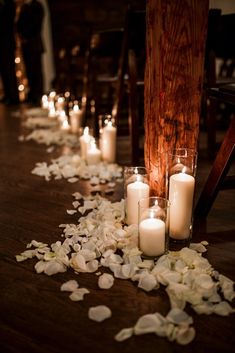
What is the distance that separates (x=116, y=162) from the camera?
7.95ft

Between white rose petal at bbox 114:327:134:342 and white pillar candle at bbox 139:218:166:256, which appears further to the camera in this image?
white pillar candle at bbox 139:218:166:256

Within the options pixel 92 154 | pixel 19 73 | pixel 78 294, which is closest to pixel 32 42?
pixel 19 73

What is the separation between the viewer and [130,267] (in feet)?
3.90

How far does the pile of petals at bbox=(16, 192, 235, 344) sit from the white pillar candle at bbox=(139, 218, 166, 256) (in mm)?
29

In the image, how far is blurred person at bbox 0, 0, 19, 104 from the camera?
17.4ft

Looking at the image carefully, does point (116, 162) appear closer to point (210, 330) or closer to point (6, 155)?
point (6, 155)

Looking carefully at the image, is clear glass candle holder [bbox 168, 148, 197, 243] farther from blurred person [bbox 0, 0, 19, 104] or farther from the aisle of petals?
blurred person [bbox 0, 0, 19, 104]

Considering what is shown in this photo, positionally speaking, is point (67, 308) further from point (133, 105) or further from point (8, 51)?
point (8, 51)

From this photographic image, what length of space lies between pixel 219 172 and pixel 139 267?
52cm

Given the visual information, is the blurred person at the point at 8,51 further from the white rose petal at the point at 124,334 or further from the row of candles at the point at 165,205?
the white rose petal at the point at 124,334

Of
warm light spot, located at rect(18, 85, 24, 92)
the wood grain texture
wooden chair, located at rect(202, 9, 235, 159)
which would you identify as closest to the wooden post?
the wood grain texture

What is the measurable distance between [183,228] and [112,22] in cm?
521

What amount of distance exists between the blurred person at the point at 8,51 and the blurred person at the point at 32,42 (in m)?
0.15

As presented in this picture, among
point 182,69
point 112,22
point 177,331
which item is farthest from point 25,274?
point 112,22
